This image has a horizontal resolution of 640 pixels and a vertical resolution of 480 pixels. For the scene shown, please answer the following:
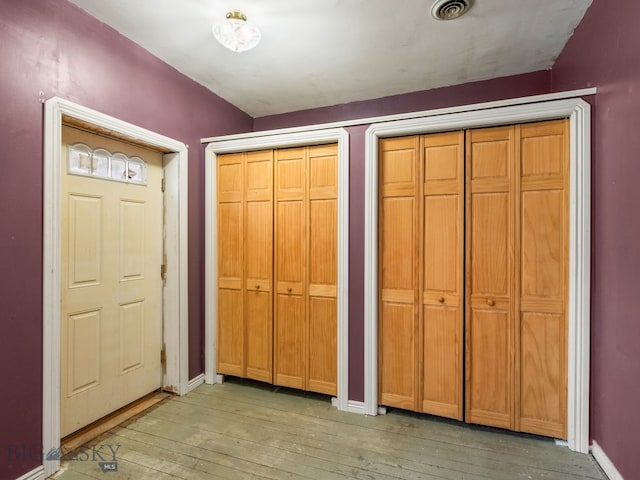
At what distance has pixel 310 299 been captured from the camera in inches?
101

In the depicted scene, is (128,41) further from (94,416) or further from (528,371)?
(528,371)

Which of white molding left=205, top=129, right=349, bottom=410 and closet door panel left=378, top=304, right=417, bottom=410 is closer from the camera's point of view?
closet door panel left=378, top=304, right=417, bottom=410

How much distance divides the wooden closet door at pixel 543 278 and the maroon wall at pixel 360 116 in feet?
3.35

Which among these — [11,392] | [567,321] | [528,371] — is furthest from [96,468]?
[567,321]

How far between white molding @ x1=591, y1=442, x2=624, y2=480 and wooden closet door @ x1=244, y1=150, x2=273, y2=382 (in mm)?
2164

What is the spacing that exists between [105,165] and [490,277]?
2.72 metres

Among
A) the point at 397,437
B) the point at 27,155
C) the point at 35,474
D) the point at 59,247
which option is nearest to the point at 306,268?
the point at 397,437

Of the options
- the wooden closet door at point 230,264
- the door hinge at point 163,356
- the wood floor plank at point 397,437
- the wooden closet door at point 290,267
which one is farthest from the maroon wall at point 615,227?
the door hinge at point 163,356

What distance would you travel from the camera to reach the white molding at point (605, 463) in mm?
1617

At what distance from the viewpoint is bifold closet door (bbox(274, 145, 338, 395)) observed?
2.49 metres

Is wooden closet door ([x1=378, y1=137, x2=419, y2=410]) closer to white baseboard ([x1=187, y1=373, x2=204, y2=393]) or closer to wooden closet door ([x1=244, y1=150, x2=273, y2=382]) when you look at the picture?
wooden closet door ([x1=244, y1=150, x2=273, y2=382])

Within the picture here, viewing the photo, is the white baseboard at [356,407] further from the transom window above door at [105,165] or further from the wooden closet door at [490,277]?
the transom window above door at [105,165]

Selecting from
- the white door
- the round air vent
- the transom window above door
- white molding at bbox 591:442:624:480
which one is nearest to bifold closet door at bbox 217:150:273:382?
the white door

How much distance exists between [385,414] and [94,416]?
6.60ft
